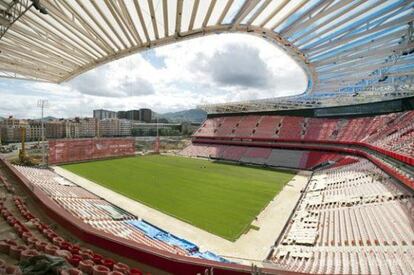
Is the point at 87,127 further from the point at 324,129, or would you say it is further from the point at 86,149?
the point at 324,129

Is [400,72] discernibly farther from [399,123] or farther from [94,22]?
[94,22]

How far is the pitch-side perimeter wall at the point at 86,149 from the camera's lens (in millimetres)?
32956

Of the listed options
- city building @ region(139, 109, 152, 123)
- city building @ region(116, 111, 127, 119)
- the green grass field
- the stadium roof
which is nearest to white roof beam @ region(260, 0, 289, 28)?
the stadium roof

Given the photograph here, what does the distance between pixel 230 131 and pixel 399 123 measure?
25781 millimetres

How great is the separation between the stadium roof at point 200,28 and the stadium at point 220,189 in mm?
76

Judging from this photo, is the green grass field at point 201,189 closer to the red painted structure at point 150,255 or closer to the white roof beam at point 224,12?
the red painted structure at point 150,255

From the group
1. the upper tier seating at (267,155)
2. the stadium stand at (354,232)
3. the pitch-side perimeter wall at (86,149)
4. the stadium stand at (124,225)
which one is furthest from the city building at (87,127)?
the stadium stand at (354,232)

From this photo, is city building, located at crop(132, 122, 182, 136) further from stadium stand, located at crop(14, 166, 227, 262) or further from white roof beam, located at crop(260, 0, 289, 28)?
white roof beam, located at crop(260, 0, 289, 28)

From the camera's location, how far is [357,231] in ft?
36.7

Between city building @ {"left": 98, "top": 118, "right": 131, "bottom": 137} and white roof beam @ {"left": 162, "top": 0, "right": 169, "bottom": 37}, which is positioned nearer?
white roof beam @ {"left": 162, "top": 0, "right": 169, "bottom": 37}

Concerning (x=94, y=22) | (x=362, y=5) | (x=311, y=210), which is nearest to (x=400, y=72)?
(x=362, y=5)

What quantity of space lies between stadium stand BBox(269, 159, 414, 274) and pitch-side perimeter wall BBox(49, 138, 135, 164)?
1223 inches

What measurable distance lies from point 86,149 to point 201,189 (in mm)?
23921

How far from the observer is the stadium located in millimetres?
5852
